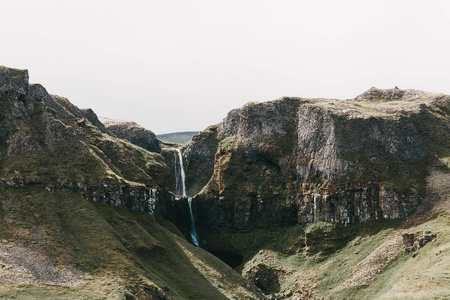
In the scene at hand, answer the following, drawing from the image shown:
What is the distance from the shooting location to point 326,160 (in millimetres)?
132000

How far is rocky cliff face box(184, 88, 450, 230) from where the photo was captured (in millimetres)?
120375

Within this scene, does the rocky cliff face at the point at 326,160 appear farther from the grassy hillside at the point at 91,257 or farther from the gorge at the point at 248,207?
the grassy hillside at the point at 91,257

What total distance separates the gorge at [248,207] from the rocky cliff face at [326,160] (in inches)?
19.2

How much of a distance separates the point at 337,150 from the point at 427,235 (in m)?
46.6

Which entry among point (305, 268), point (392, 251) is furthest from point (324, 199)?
point (392, 251)

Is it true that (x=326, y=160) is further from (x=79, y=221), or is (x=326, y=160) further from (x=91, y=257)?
(x=91, y=257)

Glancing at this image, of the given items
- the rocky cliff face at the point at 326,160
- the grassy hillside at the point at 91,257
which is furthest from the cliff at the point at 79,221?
the rocky cliff face at the point at 326,160

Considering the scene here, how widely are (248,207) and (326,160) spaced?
40285mm

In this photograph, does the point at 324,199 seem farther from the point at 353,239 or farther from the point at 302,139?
the point at 302,139

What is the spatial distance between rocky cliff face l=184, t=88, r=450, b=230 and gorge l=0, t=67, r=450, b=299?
49 centimetres

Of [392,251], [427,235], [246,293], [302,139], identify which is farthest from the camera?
[302,139]

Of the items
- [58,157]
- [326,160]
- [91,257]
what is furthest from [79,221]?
[326,160]

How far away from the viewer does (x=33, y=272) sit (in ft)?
239

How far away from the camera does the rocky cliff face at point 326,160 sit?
395 ft
